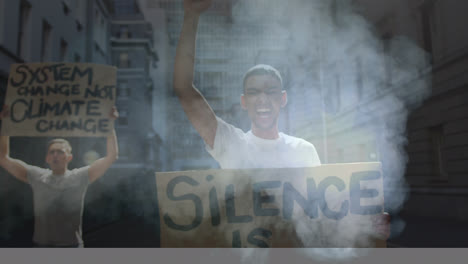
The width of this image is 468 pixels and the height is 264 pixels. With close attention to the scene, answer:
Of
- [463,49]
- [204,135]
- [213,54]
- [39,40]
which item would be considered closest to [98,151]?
[39,40]

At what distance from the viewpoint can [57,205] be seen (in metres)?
2.49

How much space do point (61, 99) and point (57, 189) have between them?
2.16 ft

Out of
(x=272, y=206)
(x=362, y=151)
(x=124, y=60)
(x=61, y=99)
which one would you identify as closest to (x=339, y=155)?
(x=362, y=151)

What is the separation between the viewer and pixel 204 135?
204cm

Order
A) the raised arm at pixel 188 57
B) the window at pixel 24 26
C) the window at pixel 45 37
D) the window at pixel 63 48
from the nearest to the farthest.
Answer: the raised arm at pixel 188 57 → the window at pixel 24 26 → the window at pixel 45 37 → the window at pixel 63 48

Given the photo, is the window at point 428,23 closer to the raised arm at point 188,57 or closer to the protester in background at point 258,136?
the protester in background at point 258,136

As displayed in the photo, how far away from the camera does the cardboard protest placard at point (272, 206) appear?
6.60 ft

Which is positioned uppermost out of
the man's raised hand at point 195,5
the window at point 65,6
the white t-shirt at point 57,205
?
the window at point 65,6

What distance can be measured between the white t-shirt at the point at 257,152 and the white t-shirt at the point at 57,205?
1.08 meters

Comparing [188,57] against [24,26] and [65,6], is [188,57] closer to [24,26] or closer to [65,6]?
[24,26]

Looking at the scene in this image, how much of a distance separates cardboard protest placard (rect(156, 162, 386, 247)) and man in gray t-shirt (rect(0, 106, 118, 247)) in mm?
767
